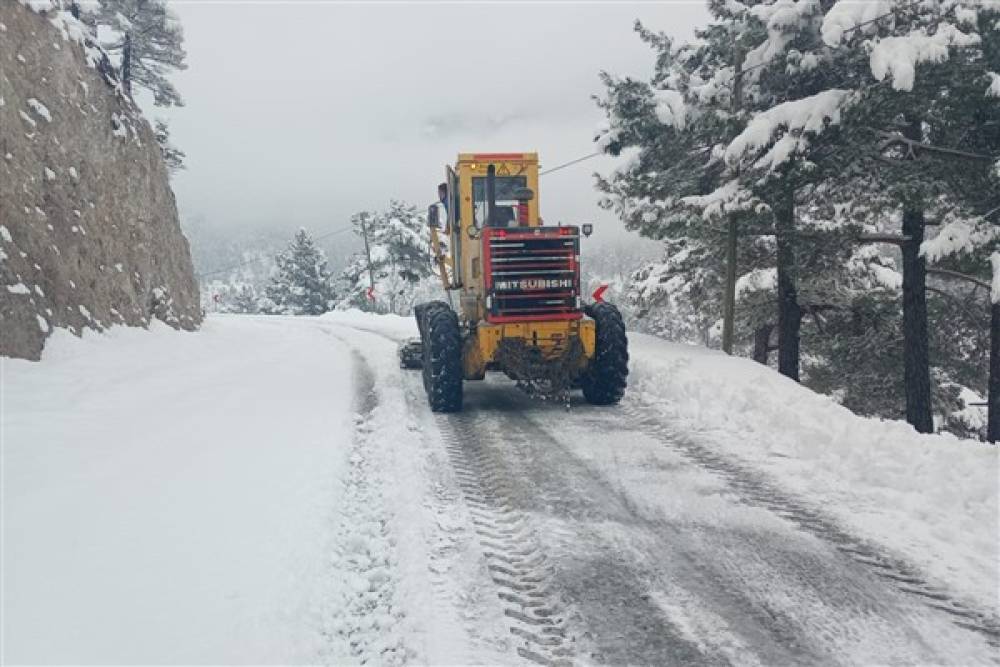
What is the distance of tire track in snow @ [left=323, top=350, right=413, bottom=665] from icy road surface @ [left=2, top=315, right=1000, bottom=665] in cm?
2

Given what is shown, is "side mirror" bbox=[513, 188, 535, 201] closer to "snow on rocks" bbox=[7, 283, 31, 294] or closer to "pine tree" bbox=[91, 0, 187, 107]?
"snow on rocks" bbox=[7, 283, 31, 294]

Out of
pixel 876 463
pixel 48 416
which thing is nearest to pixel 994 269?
pixel 876 463

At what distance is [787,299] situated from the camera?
14438 mm

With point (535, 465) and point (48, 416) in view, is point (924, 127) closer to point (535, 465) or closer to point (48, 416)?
point (535, 465)

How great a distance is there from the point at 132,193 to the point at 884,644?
16.5 meters

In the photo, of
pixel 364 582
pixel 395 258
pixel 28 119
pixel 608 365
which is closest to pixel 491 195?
pixel 608 365

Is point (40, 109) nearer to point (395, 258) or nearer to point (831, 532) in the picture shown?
point (831, 532)

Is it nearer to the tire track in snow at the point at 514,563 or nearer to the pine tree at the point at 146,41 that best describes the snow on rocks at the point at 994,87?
the tire track in snow at the point at 514,563

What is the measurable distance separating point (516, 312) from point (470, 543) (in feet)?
15.1

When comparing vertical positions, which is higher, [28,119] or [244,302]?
[28,119]

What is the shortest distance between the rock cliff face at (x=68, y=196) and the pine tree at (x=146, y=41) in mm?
7078

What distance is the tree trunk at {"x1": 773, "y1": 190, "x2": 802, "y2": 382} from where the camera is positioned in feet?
43.6

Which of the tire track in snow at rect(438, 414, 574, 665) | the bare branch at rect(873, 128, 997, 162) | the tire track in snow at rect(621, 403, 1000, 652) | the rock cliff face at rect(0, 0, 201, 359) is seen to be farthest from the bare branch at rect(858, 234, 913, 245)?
the rock cliff face at rect(0, 0, 201, 359)

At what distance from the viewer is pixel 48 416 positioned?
6.70 m
